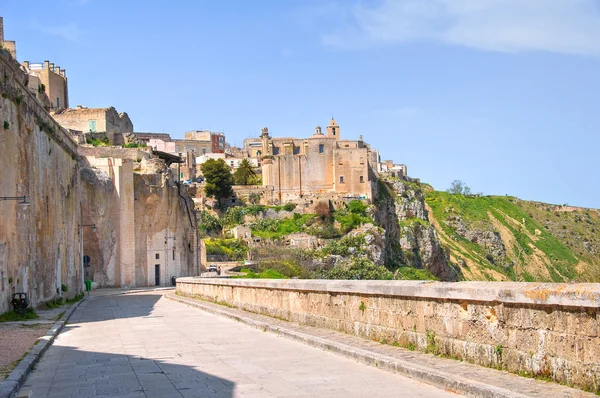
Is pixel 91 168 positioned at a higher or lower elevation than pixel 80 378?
higher

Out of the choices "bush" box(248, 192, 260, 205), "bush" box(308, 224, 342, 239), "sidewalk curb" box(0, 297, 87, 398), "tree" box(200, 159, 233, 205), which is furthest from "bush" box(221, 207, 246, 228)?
"sidewalk curb" box(0, 297, 87, 398)

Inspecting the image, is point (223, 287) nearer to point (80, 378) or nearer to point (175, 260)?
point (80, 378)

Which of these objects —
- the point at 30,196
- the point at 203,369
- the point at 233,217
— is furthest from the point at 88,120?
the point at 203,369

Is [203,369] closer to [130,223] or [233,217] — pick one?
[130,223]

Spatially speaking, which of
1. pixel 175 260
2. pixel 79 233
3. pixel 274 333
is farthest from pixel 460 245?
pixel 274 333

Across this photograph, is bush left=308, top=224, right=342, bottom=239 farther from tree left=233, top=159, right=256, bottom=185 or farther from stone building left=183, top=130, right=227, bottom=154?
stone building left=183, top=130, right=227, bottom=154

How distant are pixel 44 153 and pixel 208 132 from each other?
12292 centimetres

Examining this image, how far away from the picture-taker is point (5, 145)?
20.8m

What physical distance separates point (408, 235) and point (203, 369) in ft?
327

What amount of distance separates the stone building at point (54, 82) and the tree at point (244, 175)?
101 ft

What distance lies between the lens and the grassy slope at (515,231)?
375 ft

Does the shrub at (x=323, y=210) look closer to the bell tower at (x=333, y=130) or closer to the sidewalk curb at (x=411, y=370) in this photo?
the bell tower at (x=333, y=130)

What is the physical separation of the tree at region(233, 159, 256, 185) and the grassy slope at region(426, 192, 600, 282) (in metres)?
36.2

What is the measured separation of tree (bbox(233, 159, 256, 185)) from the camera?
109 m
